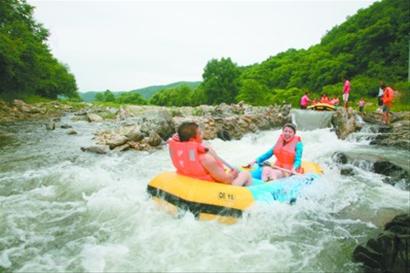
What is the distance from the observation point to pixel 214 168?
5.23 meters

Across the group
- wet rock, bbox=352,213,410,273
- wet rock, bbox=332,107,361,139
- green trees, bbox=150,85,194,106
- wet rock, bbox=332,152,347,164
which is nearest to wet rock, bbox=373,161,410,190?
wet rock, bbox=332,152,347,164

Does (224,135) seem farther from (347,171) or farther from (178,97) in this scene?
(178,97)

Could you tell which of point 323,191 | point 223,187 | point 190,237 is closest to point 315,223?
point 323,191

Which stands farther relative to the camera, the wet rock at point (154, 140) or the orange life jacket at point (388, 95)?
the orange life jacket at point (388, 95)

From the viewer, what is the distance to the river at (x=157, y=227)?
13.8 feet

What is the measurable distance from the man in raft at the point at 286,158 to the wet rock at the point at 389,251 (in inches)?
84.6

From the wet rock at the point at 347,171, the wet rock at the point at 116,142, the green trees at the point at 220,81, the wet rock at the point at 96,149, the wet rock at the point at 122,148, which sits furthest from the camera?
the green trees at the point at 220,81

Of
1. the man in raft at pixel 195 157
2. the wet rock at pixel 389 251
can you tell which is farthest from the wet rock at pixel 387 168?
the man in raft at pixel 195 157

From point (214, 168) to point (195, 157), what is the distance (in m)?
0.31

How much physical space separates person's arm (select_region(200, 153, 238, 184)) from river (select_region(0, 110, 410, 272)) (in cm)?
63

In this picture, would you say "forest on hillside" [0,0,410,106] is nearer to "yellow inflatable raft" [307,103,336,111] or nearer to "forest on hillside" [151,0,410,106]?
"forest on hillside" [151,0,410,106]

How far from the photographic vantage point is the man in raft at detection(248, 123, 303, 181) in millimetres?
6258

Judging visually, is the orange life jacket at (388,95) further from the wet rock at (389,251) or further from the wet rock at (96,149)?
the wet rock at (389,251)

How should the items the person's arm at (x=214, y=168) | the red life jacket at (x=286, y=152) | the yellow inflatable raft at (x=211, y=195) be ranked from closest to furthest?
the yellow inflatable raft at (x=211, y=195)
the person's arm at (x=214, y=168)
the red life jacket at (x=286, y=152)
